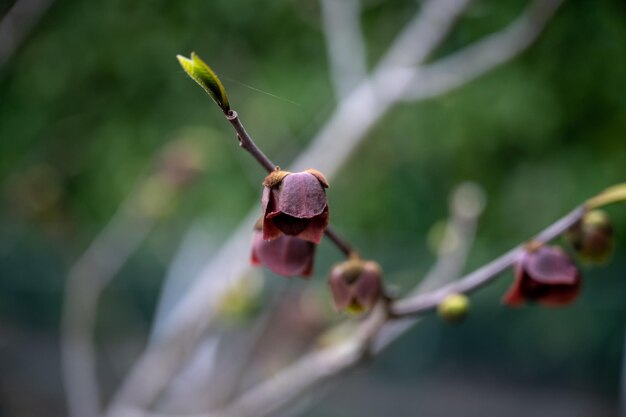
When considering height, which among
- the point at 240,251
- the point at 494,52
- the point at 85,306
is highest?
the point at 85,306

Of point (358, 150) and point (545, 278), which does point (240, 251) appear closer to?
point (545, 278)

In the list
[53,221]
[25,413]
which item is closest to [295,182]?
[53,221]

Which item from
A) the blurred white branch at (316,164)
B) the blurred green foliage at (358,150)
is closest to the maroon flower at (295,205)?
the blurred white branch at (316,164)

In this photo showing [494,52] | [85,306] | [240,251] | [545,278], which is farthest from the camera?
[85,306]

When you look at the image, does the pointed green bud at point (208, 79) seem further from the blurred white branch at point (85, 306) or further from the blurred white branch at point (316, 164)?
the blurred white branch at point (85, 306)

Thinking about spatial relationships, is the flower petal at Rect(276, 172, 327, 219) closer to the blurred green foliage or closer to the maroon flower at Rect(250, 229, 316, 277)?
the maroon flower at Rect(250, 229, 316, 277)

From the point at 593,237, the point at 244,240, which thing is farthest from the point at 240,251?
the point at 593,237
